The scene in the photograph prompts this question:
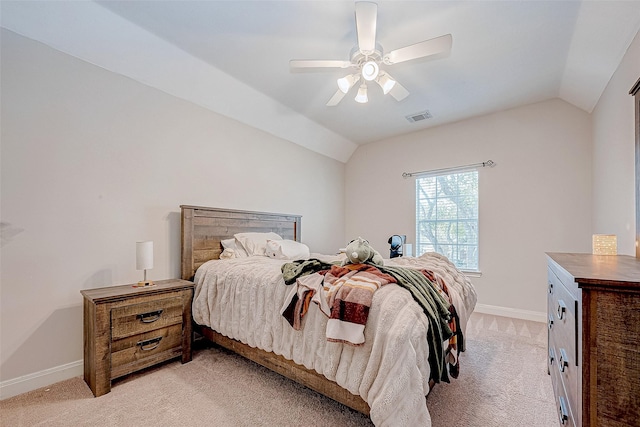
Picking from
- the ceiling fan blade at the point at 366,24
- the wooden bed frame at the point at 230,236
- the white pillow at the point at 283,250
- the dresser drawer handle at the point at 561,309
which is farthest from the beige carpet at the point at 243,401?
the ceiling fan blade at the point at 366,24

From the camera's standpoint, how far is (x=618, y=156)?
241cm

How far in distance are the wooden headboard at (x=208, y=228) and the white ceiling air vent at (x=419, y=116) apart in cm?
245

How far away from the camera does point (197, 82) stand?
2889mm

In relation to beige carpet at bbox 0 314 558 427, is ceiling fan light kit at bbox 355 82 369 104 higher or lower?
higher

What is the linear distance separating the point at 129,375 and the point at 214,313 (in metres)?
0.76

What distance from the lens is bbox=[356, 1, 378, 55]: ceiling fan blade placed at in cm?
173

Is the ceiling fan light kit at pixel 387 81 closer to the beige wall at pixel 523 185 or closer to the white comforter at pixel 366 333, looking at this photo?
the white comforter at pixel 366 333

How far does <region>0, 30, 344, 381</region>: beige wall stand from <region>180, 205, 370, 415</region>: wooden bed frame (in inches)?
7.0

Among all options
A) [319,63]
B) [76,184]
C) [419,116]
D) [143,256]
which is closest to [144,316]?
[143,256]

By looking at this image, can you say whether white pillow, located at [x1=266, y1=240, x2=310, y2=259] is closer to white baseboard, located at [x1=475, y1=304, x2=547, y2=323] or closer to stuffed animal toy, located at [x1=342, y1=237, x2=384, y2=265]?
stuffed animal toy, located at [x1=342, y1=237, x2=384, y2=265]

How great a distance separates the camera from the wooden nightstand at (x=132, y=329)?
6.39ft

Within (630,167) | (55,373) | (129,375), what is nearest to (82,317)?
(55,373)

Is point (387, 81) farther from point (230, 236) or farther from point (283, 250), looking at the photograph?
point (230, 236)

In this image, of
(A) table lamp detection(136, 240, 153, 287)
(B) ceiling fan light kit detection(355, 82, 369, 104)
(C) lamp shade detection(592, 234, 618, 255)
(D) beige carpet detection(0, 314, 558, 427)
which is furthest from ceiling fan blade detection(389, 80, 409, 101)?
(A) table lamp detection(136, 240, 153, 287)
